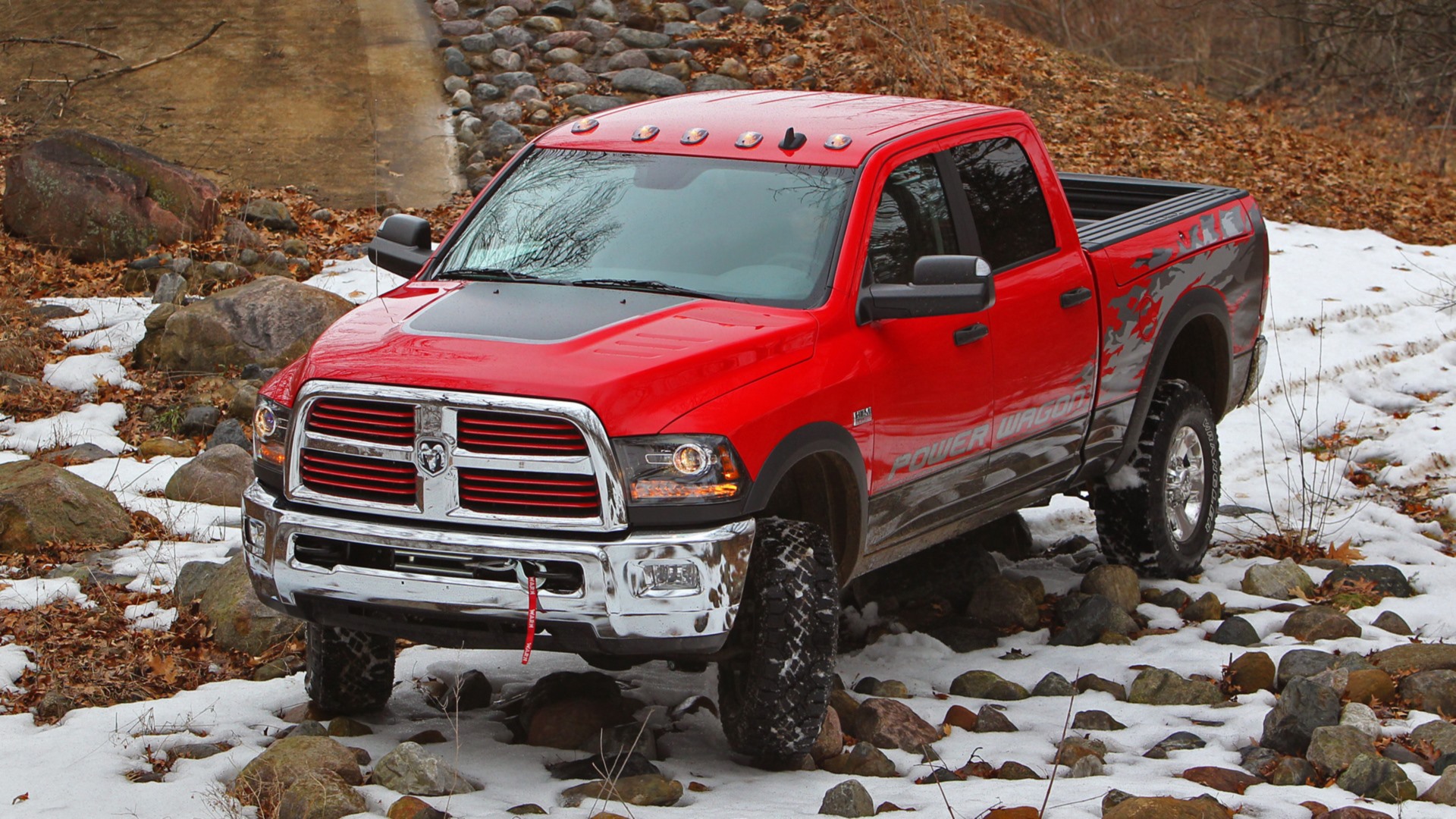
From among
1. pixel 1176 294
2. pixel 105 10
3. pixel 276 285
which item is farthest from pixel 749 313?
pixel 105 10

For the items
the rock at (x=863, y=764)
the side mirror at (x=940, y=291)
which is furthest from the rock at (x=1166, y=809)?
the side mirror at (x=940, y=291)

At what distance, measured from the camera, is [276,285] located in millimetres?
10812

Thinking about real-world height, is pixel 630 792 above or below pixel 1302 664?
above

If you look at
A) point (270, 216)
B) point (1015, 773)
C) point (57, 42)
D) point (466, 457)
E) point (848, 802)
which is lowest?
point (1015, 773)

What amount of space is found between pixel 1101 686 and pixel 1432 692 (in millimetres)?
1135

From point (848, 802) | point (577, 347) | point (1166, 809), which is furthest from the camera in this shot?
→ point (577, 347)

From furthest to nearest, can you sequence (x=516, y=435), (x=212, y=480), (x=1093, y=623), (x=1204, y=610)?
(x=212, y=480) → (x=1204, y=610) → (x=1093, y=623) → (x=516, y=435)

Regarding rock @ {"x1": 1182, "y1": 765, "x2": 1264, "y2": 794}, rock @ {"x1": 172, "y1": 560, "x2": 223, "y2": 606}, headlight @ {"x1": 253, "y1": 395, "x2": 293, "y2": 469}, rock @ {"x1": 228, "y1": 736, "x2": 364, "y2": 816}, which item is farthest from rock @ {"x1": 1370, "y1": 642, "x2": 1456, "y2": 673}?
rock @ {"x1": 172, "y1": 560, "x2": 223, "y2": 606}

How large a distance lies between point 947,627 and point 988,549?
4.45 ft

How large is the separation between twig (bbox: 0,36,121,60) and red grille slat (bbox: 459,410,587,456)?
1422cm

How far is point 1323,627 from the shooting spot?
6574mm

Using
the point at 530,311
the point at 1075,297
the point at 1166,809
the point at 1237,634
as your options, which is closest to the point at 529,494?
the point at 530,311

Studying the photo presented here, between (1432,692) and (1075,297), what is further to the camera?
(1075,297)

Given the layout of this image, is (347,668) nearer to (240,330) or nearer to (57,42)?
(240,330)
